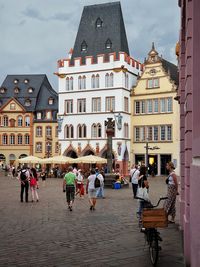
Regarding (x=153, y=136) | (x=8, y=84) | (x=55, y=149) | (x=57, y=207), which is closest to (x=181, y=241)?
(x=57, y=207)

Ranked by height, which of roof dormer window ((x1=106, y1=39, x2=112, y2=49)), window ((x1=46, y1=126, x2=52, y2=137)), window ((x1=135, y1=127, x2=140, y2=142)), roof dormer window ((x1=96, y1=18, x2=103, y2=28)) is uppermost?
roof dormer window ((x1=96, y1=18, x2=103, y2=28))

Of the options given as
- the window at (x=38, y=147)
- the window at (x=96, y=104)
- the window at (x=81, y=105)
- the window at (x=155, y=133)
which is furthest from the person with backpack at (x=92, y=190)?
the window at (x=38, y=147)

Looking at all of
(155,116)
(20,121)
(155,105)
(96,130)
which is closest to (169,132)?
(155,116)

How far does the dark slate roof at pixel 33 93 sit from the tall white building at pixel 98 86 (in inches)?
614

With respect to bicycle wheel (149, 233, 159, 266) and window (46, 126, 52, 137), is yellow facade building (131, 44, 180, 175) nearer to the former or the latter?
window (46, 126, 52, 137)

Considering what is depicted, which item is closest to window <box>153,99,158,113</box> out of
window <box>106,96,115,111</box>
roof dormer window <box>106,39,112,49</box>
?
window <box>106,96,115,111</box>

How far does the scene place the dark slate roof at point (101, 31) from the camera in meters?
63.8

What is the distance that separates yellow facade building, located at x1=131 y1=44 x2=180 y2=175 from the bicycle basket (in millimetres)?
49441

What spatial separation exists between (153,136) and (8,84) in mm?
33844

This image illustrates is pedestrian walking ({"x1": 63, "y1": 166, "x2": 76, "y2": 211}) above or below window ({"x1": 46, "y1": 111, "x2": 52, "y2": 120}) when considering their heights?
below

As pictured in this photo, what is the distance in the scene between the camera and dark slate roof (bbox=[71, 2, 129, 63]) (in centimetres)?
6375

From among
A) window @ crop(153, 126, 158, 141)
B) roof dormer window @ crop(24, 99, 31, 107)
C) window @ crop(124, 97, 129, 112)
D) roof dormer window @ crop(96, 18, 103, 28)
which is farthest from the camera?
roof dormer window @ crop(24, 99, 31, 107)

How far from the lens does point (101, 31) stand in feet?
214

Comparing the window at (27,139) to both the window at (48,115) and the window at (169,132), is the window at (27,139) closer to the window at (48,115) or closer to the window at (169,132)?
the window at (48,115)
